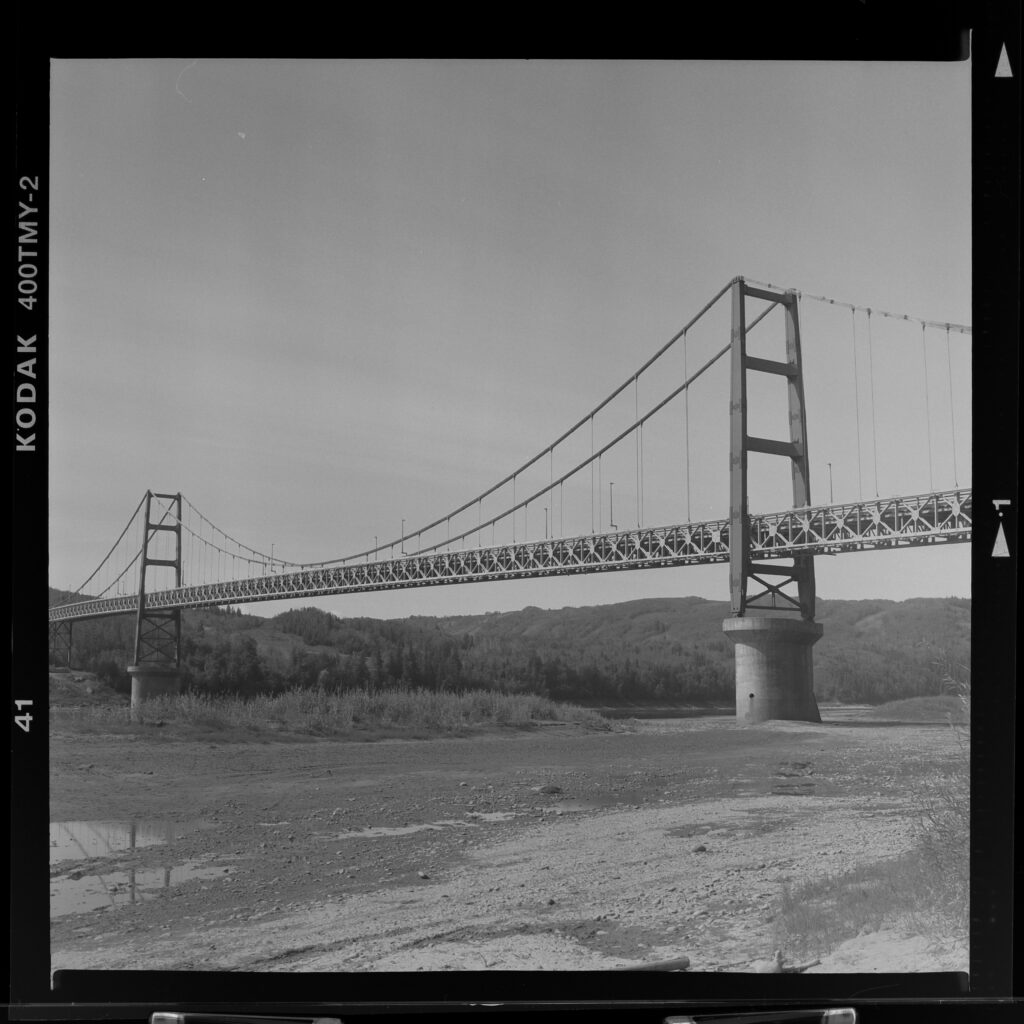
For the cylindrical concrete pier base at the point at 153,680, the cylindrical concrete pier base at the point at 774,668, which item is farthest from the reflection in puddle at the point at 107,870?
the cylindrical concrete pier base at the point at 774,668

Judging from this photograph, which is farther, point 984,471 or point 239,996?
point 239,996

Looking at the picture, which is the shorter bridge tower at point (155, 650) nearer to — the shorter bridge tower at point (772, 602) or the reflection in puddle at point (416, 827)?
the reflection in puddle at point (416, 827)

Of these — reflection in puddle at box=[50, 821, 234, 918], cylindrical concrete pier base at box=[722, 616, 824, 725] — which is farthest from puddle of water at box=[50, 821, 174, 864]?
cylindrical concrete pier base at box=[722, 616, 824, 725]

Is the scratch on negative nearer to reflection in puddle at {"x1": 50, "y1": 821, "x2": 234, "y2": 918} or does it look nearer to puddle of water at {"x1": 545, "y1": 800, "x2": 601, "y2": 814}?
reflection in puddle at {"x1": 50, "y1": 821, "x2": 234, "y2": 918}

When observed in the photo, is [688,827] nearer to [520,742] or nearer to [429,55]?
[520,742]

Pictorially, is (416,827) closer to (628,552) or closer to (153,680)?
(153,680)
